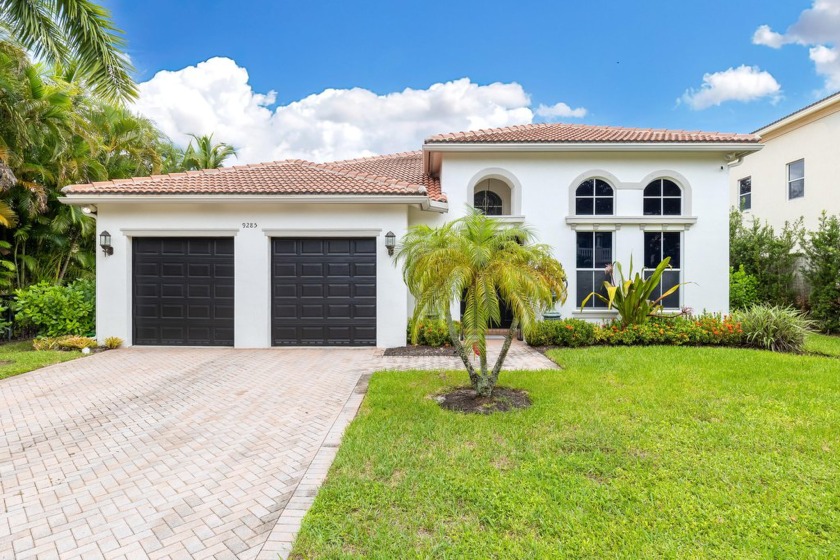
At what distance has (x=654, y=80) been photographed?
54.9ft

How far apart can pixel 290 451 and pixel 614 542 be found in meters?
3.38

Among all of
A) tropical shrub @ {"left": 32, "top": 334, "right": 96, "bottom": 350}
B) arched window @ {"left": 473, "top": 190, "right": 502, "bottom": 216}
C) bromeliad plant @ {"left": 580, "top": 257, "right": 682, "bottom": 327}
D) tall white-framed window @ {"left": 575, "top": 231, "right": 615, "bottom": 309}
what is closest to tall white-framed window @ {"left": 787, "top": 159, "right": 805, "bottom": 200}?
bromeliad plant @ {"left": 580, "top": 257, "right": 682, "bottom": 327}

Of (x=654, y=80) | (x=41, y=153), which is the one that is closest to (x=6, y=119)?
(x=41, y=153)

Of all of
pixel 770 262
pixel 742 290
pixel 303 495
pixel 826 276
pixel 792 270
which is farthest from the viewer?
pixel 770 262

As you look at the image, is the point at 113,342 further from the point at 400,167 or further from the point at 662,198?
the point at 662,198

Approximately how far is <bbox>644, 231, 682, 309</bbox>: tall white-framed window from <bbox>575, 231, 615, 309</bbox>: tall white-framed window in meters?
1.20

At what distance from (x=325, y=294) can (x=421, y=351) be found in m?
3.07

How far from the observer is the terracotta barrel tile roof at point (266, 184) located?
1025 centimetres

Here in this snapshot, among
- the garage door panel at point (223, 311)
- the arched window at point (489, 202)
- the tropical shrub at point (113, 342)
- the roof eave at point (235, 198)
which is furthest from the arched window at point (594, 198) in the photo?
the tropical shrub at point (113, 342)

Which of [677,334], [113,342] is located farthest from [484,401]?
[113,342]

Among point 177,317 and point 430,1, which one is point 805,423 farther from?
point 430,1

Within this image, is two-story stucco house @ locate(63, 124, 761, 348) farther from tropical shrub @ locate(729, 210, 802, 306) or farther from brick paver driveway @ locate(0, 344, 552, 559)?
tropical shrub @ locate(729, 210, 802, 306)

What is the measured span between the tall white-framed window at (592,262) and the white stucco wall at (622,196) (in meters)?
0.23

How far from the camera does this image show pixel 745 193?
19.2m
